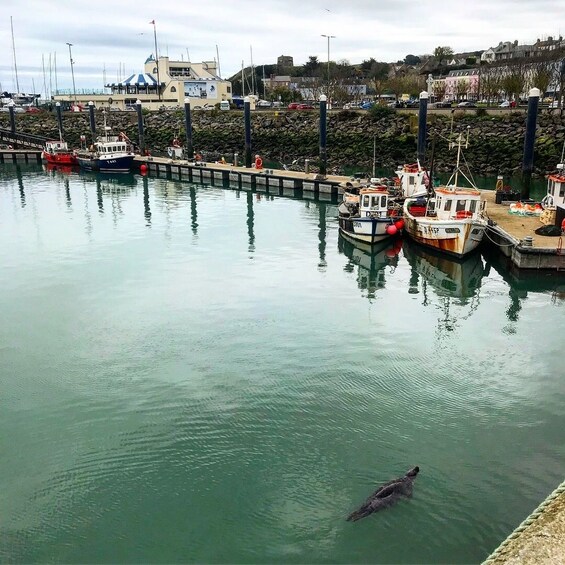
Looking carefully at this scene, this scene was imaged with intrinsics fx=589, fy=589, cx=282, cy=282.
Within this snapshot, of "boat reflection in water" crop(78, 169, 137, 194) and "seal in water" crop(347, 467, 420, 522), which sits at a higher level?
"boat reflection in water" crop(78, 169, 137, 194)

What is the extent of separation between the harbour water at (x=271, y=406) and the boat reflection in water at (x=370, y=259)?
1.03 feet

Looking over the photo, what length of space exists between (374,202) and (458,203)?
14.2 ft

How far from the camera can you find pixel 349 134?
63.6 metres

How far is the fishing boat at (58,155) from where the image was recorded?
62344 millimetres

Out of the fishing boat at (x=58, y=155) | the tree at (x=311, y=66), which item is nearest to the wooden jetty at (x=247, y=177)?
the fishing boat at (x=58, y=155)

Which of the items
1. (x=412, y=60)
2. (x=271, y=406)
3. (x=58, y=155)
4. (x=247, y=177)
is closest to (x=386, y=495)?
(x=271, y=406)

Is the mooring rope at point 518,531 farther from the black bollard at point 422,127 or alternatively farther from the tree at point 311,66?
the tree at point 311,66

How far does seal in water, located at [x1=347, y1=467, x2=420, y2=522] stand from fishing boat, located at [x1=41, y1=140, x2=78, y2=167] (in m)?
58.7

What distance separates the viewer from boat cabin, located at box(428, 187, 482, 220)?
25250 millimetres

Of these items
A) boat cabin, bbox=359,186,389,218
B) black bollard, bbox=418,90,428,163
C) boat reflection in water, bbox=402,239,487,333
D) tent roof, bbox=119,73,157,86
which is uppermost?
tent roof, bbox=119,73,157,86

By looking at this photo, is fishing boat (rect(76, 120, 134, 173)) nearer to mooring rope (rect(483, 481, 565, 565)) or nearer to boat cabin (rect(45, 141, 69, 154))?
boat cabin (rect(45, 141, 69, 154))

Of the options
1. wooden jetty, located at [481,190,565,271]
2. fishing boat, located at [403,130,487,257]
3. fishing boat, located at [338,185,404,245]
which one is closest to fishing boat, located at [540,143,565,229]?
wooden jetty, located at [481,190,565,271]

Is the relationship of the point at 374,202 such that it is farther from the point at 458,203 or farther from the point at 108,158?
the point at 108,158

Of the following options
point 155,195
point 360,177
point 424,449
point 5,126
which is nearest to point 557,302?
point 424,449
